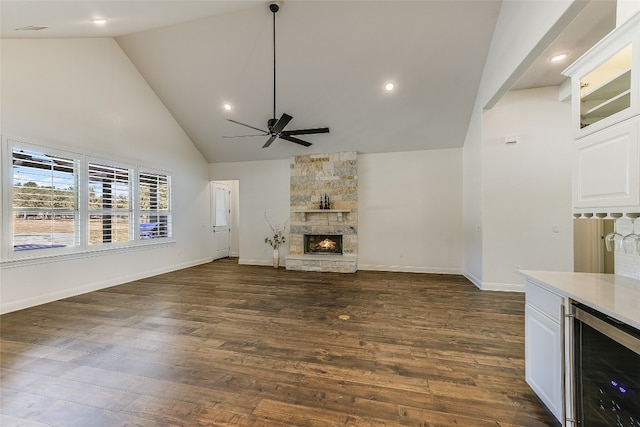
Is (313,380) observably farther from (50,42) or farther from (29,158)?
(50,42)

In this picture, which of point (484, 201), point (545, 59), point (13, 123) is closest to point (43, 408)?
point (13, 123)

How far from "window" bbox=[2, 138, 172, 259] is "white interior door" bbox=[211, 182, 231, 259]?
2046 mm

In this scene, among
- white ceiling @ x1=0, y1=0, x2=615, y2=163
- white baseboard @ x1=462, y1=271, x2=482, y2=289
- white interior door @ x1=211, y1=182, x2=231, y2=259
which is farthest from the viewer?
white interior door @ x1=211, y1=182, x2=231, y2=259

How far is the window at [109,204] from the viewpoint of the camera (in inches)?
186

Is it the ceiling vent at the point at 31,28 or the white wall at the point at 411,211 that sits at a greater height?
the ceiling vent at the point at 31,28

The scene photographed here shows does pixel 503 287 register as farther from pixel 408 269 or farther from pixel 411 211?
pixel 411 211

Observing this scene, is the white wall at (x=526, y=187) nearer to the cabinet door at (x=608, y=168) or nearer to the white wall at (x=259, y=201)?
the cabinet door at (x=608, y=168)

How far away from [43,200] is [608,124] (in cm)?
Result: 645

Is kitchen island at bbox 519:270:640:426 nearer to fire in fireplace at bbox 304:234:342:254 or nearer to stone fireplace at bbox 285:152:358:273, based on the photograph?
stone fireplace at bbox 285:152:358:273

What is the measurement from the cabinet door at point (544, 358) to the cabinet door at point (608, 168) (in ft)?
2.78

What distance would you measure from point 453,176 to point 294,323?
16.2ft

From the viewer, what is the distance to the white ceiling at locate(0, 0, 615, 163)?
345cm

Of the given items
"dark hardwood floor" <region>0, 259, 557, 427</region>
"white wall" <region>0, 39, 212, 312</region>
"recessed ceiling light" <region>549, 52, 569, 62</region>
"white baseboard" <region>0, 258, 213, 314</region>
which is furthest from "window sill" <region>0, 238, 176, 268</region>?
"recessed ceiling light" <region>549, 52, 569, 62</region>

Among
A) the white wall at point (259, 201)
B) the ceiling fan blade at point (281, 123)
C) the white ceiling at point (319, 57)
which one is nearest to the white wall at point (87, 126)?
the white ceiling at point (319, 57)
